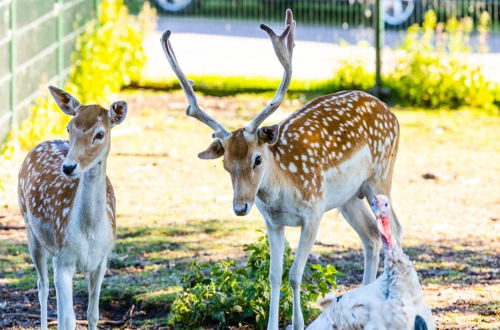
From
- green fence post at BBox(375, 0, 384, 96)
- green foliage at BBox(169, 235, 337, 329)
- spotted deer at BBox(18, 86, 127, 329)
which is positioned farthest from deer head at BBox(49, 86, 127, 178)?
green fence post at BBox(375, 0, 384, 96)

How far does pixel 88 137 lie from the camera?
6281 millimetres

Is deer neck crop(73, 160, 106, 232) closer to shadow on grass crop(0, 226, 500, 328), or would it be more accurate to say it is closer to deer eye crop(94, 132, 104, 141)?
deer eye crop(94, 132, 104, 141)

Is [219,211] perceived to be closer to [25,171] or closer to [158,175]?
[158,175]

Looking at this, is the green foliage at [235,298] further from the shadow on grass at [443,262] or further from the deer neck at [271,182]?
the shadow on grass at [443,262]

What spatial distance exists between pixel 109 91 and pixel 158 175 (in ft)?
10.3

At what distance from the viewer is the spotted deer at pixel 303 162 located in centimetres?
672

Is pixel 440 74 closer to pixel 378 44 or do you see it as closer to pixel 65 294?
pixel 378 44

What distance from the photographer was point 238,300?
738 cm

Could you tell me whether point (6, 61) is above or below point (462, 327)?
above

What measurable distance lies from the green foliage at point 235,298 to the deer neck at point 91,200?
1.15m

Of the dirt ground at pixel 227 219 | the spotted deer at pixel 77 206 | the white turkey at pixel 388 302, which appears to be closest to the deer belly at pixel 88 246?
the spotted deer at pixel 77 206

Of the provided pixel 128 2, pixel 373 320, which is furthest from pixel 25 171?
pixel 128 2

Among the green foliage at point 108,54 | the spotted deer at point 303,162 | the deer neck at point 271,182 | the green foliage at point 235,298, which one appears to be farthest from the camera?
the green foliage at point 108,54

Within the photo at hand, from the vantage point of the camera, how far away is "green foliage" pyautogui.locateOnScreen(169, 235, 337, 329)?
7336mm
